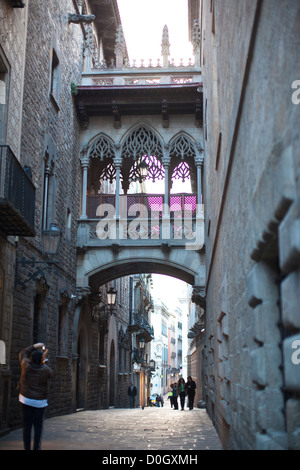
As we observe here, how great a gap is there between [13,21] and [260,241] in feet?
29.8

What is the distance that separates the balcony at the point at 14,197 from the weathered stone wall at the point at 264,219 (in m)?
4.36

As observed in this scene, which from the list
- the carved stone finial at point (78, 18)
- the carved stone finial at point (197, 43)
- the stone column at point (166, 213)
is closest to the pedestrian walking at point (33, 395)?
the stone column at point (166, 213)

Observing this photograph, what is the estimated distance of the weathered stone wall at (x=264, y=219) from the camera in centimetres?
298

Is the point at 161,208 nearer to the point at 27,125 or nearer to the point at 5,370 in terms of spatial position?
the point at 27,125

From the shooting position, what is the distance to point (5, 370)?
34.0ft

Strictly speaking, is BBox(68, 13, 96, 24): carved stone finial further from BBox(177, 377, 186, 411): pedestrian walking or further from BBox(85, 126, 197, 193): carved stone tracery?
BBox(177, 377, 186, 411): pedestrian walking

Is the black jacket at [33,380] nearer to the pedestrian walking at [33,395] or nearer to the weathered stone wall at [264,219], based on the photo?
the pedestrian walking at [33,395]

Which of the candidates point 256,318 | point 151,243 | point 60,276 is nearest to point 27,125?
point 60,276

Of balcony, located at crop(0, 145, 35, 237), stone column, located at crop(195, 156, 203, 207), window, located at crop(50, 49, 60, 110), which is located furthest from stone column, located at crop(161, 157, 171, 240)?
balcony, located at crop(0, 145, 35, 237)

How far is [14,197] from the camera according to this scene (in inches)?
395

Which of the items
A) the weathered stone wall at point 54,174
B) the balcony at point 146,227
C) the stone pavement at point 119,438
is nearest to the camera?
the stone pavement at point 119,438

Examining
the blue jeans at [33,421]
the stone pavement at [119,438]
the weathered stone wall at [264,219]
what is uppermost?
the weathered stone wall at [264,219]

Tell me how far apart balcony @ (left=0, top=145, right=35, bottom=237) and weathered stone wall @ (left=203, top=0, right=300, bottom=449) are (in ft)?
14.3
